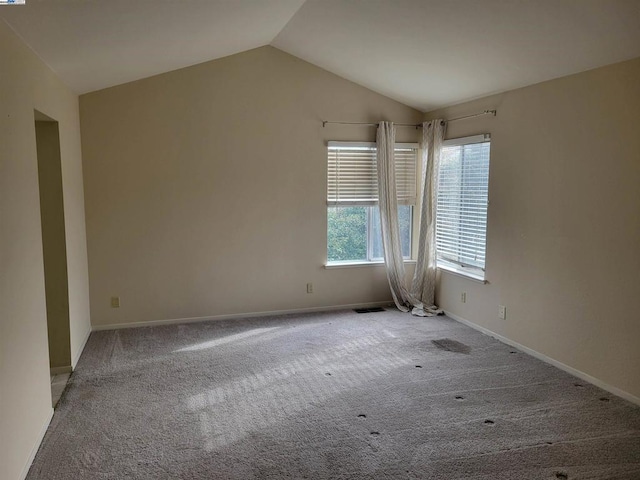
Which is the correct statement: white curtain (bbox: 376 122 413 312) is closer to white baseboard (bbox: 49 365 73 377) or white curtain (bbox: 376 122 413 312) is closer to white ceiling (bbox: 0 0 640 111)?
white ceiling (bbox: 0 0 640 111)

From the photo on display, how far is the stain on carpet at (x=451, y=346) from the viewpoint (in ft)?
13.9

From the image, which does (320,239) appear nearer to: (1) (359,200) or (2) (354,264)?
(2) (354,264)

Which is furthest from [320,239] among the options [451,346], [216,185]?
[451,346]

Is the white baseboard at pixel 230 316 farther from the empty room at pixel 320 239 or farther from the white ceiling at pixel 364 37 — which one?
the white ceiling at pixel 364 37

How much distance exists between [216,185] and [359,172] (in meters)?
1.64

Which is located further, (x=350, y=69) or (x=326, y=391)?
(x=350, y=69)

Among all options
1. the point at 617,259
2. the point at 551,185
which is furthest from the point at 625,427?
the point at 551,185

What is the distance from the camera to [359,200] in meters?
5.57

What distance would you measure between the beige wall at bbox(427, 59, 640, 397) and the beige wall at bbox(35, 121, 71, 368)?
12.2 feet

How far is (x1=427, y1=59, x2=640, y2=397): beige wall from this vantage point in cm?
324

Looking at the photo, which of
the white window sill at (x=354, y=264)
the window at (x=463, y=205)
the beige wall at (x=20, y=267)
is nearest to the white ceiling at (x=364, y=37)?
the beige wall at (x=20, y=267)

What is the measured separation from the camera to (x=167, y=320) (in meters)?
5.01

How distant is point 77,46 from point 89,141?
1.72 metres

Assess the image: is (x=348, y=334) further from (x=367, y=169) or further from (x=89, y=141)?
(x=89, y=141)
